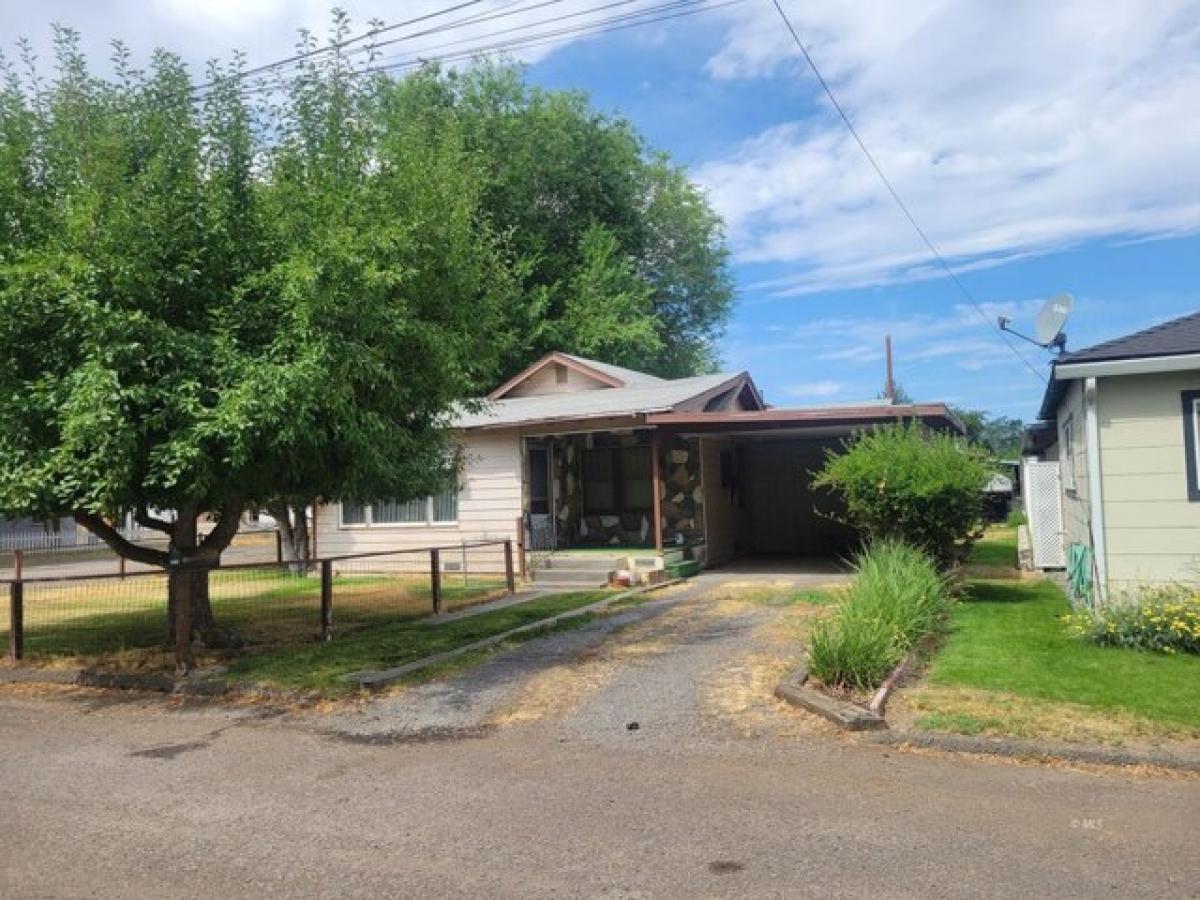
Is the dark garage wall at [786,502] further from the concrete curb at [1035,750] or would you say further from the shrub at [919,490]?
the concrete curb at [1035,750]

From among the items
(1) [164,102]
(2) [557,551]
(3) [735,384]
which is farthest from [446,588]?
(1) [164,102]

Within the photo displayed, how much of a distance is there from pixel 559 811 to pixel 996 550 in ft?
54.8

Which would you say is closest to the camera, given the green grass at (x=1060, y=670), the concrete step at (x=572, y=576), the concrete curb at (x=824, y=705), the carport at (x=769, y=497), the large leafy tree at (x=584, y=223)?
the concrete curb at (x=824, y=705)

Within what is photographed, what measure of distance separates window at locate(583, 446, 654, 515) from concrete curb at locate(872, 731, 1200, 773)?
12.1m

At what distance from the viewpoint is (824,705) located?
6.70 metres

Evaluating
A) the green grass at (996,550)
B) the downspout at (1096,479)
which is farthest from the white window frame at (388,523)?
the downspout at (1096,479)

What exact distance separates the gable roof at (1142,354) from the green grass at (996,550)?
18.4ft

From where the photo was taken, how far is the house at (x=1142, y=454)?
342 inches

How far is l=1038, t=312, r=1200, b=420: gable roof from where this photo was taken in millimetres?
8523

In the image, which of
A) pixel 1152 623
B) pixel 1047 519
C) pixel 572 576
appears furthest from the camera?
pixel 572 576

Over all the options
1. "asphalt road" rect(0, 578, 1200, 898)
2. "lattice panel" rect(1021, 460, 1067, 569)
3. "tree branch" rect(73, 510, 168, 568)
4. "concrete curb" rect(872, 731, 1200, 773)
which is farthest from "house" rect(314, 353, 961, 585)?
"concrete curb" rect(872, 731, 1200, 773)

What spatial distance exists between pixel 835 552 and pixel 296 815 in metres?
16.3

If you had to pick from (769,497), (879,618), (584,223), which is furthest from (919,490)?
(584,223)

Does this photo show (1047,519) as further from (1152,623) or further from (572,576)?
(572,576)
